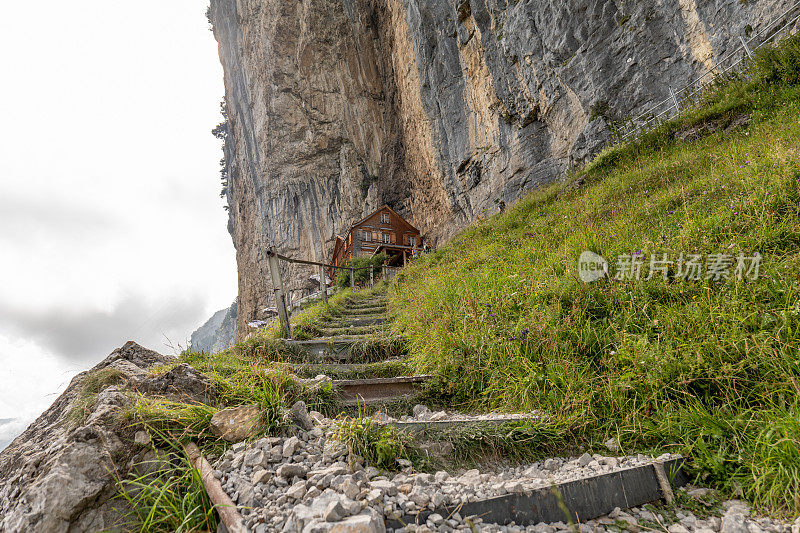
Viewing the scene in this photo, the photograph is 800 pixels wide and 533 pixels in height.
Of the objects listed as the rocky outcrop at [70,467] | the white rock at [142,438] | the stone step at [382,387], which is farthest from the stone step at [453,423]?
the rocky outcrop at [70,467]

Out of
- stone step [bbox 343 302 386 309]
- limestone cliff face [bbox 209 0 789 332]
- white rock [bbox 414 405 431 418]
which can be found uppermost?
limestone cliff face [bbox 209 0 789 332]

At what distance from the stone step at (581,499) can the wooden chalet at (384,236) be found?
2634 centimetres

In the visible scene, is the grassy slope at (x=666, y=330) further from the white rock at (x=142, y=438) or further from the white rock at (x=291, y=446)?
the white rock at (x=142, y=438)

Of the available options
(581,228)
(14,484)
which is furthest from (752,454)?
(581,228)

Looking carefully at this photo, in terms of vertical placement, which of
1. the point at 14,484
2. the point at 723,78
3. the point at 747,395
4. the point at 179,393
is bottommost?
the point at 747,395

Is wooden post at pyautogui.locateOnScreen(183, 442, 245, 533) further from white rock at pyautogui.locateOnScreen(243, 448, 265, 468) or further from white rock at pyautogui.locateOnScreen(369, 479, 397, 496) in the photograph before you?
white rock at pyautogui.locateOnScreen(369, 479, 397, 496)

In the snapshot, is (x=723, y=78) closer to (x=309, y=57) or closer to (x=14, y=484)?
(x=14, y=484)

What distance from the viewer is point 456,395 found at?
12.0 ft

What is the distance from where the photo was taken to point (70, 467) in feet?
6.31

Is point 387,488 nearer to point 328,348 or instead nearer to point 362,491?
point 362,491

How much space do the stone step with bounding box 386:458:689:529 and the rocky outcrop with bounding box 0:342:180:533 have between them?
162 centimetres

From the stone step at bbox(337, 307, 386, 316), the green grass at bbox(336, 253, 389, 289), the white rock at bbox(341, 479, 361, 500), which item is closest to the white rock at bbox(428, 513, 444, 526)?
the white rock at bbox(341, 479, 361, 500)

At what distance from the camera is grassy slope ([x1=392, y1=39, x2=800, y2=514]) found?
2.18 metres

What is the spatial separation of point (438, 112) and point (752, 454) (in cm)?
2389
